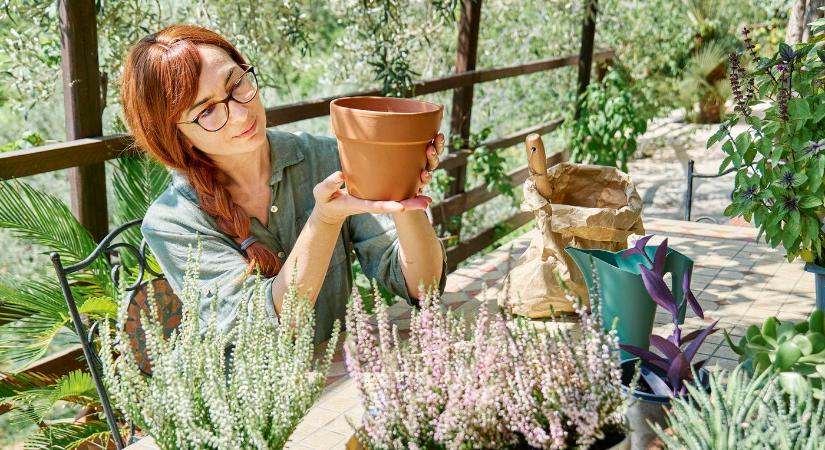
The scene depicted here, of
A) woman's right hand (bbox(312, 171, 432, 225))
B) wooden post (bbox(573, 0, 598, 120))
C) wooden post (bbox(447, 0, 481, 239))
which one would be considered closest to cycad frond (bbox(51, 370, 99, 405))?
woman's right hand (bbox(312, 171, 432, 225))

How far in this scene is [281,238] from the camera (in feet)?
5.66

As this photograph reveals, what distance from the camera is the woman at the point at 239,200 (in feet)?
4.80

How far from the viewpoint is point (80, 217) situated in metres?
2.51

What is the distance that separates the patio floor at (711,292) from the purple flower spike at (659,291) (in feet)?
0.77

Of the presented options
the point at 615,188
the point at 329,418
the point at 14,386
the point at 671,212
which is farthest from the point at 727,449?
the point at 671,212

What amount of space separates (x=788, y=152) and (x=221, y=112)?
0.98 meters

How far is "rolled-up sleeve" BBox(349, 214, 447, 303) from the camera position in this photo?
1.63m

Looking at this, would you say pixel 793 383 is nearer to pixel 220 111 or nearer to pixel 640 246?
pixel 640 246

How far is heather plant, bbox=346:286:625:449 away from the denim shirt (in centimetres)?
58

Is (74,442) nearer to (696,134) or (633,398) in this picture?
(633,398)

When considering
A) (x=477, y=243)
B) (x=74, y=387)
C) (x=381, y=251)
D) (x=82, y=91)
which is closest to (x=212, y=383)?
(x=381, y=251)

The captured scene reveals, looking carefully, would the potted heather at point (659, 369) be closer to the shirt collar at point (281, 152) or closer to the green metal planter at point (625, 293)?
the green metal planter at point (625, 293)

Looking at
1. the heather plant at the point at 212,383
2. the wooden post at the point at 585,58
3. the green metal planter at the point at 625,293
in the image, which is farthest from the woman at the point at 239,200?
the wooden post at the point at 585,58

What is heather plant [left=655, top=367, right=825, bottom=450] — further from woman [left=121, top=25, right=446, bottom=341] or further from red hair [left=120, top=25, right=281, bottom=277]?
red hair [left=120, top=25, right=281, bottom=277]
